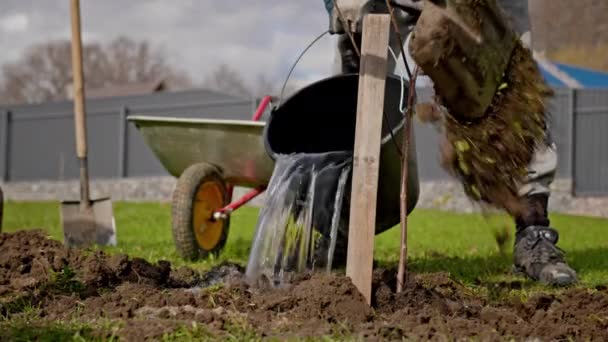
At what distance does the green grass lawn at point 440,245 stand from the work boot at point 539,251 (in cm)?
8

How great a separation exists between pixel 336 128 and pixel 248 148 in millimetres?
1001

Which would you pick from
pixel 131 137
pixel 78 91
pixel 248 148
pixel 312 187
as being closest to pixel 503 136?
pixel 312 187

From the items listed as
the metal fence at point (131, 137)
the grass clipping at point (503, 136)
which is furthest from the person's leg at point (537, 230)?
the metal fence at point (131, 137)

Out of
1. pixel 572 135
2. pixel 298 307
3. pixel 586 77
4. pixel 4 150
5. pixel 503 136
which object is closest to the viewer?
pixel 298 307

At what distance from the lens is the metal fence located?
A: 14.3m

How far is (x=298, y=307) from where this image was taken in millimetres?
2533

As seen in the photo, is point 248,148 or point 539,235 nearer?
point 539,235

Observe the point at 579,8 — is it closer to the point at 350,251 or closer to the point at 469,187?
the point at 469,187

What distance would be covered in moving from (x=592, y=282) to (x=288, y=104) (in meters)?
1.59

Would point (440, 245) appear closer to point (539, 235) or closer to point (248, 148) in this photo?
point (248, 148)

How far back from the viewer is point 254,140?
4.73 m

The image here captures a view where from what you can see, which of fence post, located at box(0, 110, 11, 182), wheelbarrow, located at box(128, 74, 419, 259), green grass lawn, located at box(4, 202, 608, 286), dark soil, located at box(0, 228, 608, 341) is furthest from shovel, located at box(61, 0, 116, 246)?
fence post, located at box(0, 110, 11, 182)

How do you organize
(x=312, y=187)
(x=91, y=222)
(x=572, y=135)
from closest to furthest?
1. (x=312, y=187)
2. (x=91, y=222)
3. (x=572, y=135)

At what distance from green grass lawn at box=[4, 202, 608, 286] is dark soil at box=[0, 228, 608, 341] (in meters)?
Result: 0.62
